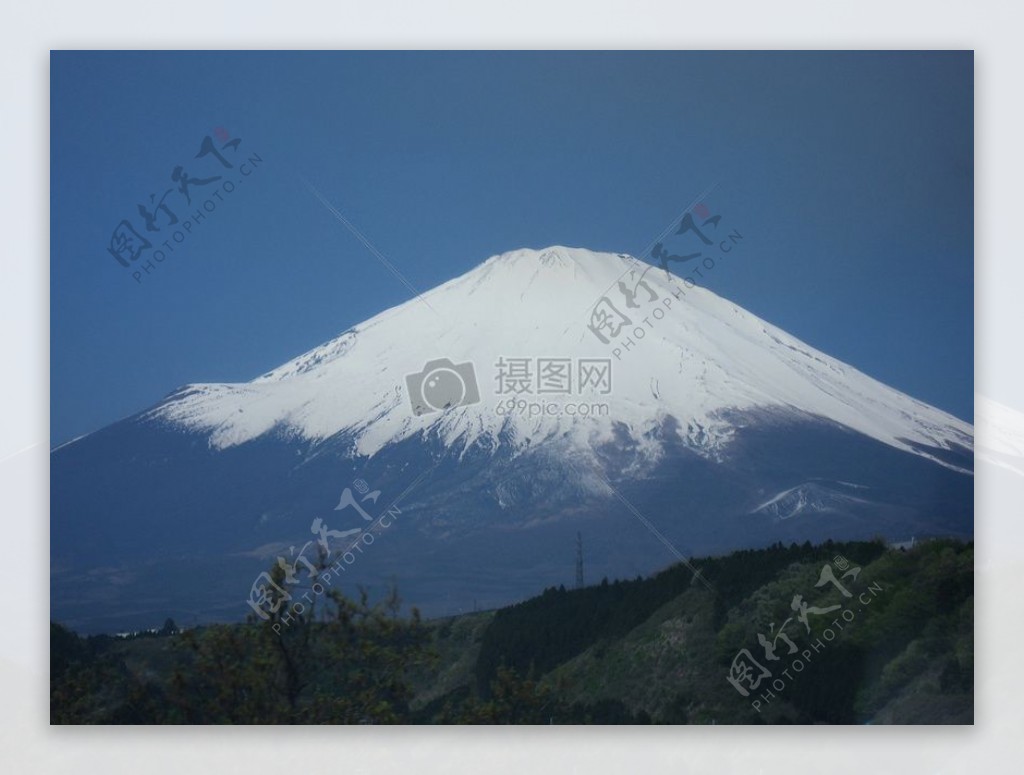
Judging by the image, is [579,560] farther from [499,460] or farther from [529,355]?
[529,355]

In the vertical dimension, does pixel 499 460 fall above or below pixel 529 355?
below

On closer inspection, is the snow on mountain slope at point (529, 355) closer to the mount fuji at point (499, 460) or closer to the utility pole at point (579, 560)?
the mount fuji at point (499, 460)

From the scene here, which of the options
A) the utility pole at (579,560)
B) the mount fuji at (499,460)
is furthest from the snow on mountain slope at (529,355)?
the utility pole at (579,560)

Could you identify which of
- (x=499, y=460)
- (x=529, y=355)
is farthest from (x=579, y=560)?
(x=529, y=355)

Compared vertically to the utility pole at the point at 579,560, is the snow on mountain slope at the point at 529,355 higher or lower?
higher

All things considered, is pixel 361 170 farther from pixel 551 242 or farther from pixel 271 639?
pixel 271 639

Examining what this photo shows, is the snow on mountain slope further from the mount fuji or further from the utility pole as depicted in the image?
the utility pole

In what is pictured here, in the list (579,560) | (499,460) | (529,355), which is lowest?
(579,560)

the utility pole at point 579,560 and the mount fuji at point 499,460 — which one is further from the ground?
the mount fuji at point 499,460
